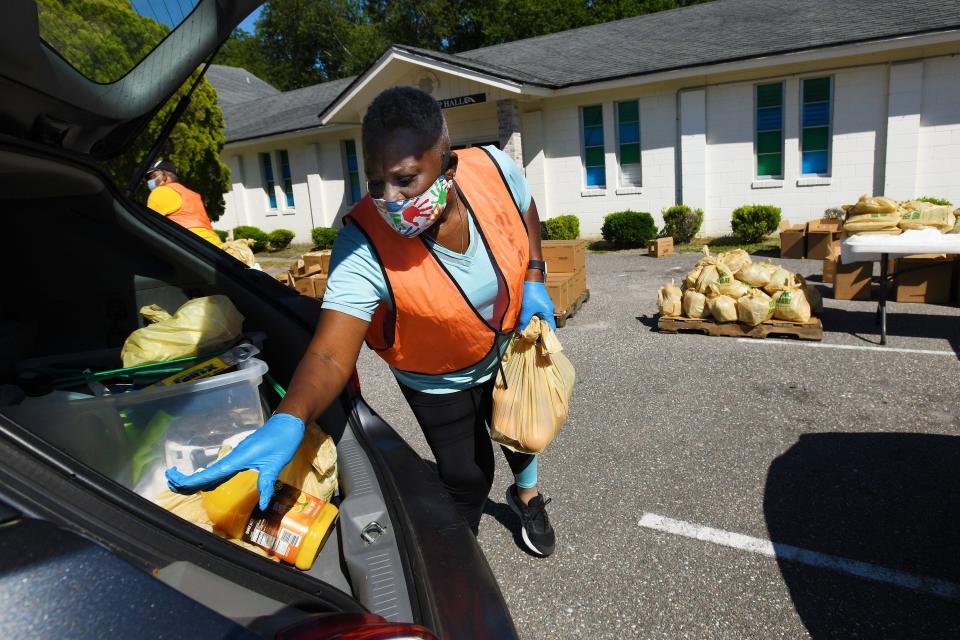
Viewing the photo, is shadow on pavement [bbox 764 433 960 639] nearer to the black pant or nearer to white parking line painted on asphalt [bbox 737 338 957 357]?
the black pant

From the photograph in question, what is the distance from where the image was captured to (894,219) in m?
6.40

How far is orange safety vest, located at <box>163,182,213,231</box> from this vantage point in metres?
5.32

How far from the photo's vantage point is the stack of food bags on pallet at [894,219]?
20.9ft

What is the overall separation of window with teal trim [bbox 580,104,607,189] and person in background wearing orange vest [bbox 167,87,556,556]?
43.0ft

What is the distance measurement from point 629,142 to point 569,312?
8574 mm

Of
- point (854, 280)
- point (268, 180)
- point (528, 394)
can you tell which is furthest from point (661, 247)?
point (268, 180)

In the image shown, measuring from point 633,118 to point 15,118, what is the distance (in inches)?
564

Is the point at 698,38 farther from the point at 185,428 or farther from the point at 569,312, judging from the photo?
the point at 185,428

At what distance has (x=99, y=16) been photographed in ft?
6.16

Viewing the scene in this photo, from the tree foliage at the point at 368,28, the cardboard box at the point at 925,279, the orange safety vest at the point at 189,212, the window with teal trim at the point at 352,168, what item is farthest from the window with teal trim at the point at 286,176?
the tree foliage at the point at 368,28

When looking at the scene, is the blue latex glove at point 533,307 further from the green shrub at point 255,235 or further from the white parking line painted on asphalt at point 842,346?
the green shrub at point 255,235

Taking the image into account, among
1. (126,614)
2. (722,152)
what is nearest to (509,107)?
(722,152)

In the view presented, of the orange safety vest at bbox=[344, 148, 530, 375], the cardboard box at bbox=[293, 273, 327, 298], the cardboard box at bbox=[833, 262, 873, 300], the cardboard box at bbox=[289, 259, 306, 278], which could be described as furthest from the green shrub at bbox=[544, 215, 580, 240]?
the orange safety vest at bbox=[344, 148, 530, 375]

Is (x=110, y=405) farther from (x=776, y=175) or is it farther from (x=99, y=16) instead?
(x=776, y=175)
